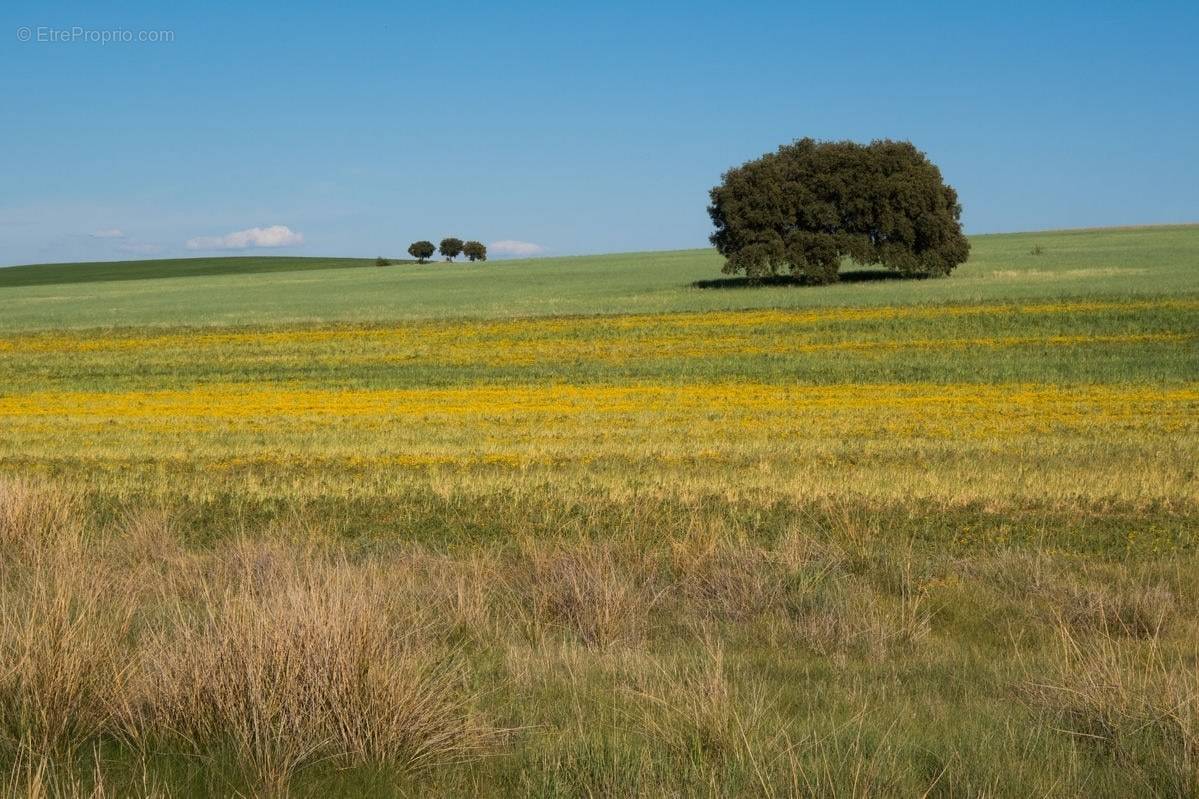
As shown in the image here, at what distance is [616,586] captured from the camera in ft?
26.1

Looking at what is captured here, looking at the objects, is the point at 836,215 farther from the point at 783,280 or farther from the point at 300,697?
the point at 300,697

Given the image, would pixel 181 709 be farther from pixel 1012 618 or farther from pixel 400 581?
pixel 1012 618

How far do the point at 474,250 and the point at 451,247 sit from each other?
3700mm

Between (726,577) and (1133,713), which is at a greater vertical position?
(1133,713)

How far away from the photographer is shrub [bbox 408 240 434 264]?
14875cm

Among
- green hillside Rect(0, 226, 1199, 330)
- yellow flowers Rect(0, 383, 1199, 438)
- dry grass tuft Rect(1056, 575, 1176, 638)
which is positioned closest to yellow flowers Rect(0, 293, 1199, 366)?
green hillside Rect(0, 226, 1199, 330)

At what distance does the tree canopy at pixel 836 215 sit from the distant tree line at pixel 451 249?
91.2m

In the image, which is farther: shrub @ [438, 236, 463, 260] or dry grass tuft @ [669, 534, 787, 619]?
shrub @ [438, 236, 463, 260]

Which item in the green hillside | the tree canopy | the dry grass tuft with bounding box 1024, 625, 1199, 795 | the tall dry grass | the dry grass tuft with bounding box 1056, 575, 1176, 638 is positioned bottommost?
the dry grass tuft with bounding box 1056, 575, 1176, 638

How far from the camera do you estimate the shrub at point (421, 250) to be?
14875cm

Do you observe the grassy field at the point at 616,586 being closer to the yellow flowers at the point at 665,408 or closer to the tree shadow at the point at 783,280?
the yellow flowers at the point at 665,408

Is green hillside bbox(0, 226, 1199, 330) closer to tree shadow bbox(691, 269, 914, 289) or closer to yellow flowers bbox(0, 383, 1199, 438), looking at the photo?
tree shadow bbox(691, 269, 914, 289)

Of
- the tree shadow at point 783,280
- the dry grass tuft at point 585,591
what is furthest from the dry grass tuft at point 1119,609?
the tree shadow at point 783,280

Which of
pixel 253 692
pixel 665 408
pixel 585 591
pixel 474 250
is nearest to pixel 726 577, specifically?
pixel 585 591
